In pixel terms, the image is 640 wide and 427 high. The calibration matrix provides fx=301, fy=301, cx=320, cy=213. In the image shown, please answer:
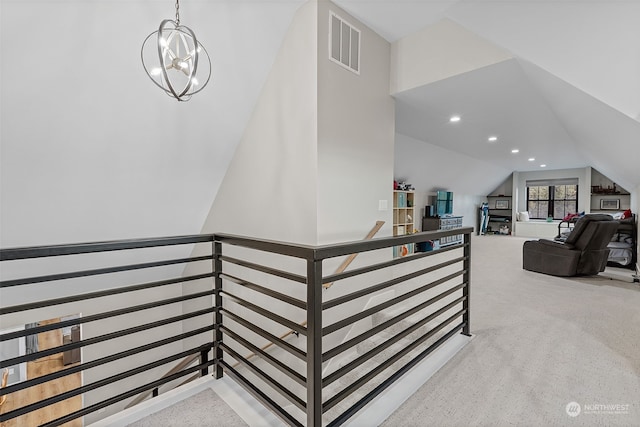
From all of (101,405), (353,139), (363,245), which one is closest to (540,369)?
(363,245)

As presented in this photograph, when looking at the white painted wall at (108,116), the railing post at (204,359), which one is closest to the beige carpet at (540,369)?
the railing post at (204,359)

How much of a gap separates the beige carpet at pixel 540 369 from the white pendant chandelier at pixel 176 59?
224 cm

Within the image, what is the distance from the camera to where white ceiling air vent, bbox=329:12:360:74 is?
9.33ft

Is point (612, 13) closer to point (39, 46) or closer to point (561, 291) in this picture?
point (561, 291)

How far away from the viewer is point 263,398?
1.47 metres

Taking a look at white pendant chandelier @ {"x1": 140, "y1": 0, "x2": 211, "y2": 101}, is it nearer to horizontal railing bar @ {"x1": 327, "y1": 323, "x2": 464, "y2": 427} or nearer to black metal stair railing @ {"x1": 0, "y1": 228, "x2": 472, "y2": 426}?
black metal stair railing @ {"x1": 0, "y1": 228, "x2": 472, "y2": 426}

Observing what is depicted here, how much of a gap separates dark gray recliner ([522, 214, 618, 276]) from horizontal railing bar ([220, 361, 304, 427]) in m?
4.88

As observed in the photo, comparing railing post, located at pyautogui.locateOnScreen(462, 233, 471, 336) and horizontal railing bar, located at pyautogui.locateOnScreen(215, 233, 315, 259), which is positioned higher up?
horizontal railing bar, located at pyautogui.locateOnScreen(215, 233, 315, 259)

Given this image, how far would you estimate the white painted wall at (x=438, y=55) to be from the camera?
2.99 m

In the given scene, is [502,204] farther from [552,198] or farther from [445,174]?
[445,174]

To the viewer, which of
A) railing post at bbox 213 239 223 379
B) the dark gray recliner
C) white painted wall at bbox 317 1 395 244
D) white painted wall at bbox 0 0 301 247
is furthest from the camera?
the dark gray recliner

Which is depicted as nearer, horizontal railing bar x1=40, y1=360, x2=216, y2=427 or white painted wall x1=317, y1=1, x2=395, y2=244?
horizontal railing bar x1=40, y1=360, x2=216, y2=427

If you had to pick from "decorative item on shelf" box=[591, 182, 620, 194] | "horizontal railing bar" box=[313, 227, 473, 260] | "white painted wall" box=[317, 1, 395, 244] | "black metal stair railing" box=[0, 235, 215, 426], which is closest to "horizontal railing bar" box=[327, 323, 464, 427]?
"horizontal railing bar" box=[313, 227, 473, 260]

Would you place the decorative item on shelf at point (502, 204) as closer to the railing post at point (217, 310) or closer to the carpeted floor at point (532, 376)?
the carpeted floor at point (532, 376)
